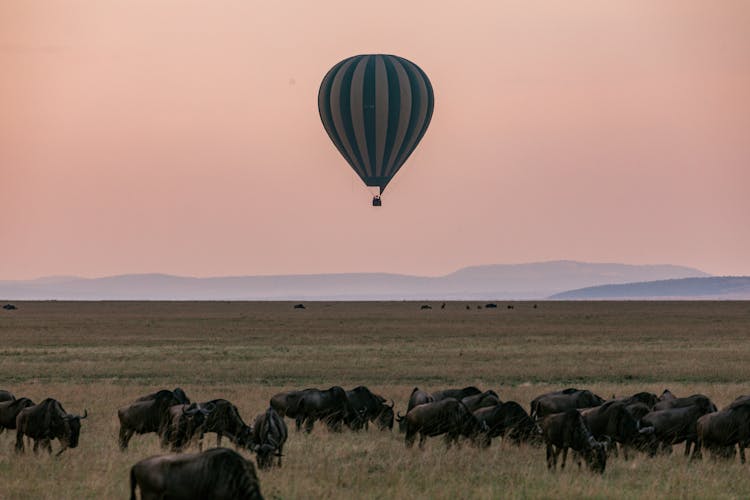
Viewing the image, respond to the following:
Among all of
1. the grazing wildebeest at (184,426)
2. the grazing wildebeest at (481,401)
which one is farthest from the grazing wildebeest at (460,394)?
the grazing wildebeest at (184,426)

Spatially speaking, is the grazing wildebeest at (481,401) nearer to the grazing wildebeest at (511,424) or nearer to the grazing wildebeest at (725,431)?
the grazing wildebeest at (511,424)

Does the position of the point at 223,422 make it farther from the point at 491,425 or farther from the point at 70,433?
the point at 491,425

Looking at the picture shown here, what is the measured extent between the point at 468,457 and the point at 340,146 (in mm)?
62379

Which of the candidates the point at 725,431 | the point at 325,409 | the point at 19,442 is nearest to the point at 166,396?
the point at 19,442

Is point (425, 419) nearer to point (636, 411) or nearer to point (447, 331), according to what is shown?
point (636, 411)

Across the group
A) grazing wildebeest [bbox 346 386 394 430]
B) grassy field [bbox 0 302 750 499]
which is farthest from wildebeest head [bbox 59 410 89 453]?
grazing wildebeest [bbox 346 386 394 430]

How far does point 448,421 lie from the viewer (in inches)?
918

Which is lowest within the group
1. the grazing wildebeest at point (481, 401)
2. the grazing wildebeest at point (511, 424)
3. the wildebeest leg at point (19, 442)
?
the wildebeest leg at point (19, 442)

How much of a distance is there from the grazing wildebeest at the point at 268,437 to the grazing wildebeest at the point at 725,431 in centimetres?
758

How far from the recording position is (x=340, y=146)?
83.7 m

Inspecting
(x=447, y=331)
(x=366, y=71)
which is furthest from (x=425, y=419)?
(x=447, y=331)

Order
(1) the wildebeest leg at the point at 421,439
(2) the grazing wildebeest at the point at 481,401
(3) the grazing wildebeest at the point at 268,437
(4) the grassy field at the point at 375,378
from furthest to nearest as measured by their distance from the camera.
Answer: (2) the grazing wildebeest at the point at 481,401 → (1) the wildebeest leg at the point at 421,439 → (3) the grazing wildebeest at the point at 268,437 → (4) the grassy field at the point at 375,378

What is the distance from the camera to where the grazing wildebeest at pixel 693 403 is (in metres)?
23.3

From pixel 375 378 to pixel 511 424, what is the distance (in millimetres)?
20334
